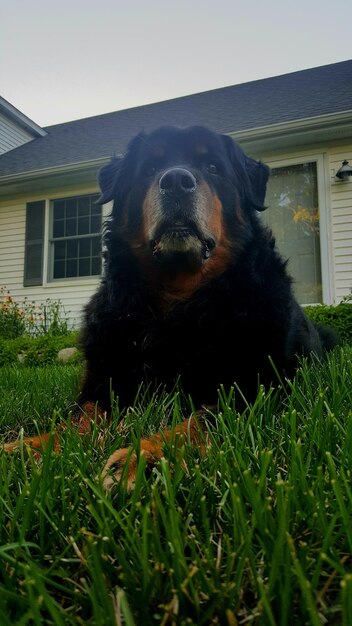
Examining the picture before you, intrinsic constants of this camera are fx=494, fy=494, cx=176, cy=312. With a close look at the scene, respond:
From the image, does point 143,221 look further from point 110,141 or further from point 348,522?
point 110,141

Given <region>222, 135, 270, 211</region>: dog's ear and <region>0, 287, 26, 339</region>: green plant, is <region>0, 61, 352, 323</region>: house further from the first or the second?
<region>222, 135, 270, 211</region>: dog's ear

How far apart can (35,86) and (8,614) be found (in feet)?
54.9

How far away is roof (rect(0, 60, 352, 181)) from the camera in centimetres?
984

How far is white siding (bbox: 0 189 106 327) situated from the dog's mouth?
810cm

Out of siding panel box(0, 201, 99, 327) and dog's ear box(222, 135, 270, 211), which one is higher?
siding panel box(0, 201, 99, 327)

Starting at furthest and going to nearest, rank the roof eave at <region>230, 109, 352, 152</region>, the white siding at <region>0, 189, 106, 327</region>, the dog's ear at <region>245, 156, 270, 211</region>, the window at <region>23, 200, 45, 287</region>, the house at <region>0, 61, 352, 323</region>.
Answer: the window at <region>23, 200, 45, 287</region>
the white siding at <region>0, 189, 106, 327</region>
the house at <region>0, 61, 352, 323</region>
the roof eave at <region>230, 109, 352, 152</region>
the dog's ear at <region>245, 156, 270, 211</region>

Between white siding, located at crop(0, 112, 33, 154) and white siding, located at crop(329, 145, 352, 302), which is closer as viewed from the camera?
white siding, located at crop(329, 145, 352, 302)

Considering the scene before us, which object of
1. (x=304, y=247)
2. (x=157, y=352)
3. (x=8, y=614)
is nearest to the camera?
(x=8, y=614)

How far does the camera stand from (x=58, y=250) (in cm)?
1120

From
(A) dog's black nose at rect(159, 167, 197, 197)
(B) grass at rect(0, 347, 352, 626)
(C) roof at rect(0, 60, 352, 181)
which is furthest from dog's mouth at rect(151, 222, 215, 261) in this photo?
(C) roof at rect(0, 60, 352, 181)

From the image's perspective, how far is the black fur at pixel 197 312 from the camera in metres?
2.25

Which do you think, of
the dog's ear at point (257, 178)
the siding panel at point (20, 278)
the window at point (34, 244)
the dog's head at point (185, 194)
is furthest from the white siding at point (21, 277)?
the dog's ear at point (257, 178)

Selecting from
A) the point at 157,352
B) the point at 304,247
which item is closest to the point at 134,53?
the point at 304,247

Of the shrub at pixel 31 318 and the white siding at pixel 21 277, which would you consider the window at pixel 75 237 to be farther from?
the shrub at pixel 31 318
